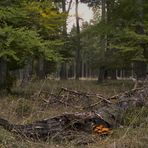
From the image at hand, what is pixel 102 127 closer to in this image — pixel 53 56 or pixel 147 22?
pixel 53 56

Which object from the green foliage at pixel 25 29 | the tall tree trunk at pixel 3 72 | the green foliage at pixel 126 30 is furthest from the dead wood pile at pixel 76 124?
the green foliage at pixel 126 30

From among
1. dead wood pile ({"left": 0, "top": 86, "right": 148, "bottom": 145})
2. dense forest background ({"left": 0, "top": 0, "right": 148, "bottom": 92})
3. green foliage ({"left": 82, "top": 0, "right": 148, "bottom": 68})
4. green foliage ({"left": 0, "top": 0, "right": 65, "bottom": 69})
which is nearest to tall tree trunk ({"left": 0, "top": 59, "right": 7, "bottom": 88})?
dense forest background ({"left": 0, "top": 0, "right": 148, "bottom": 92})

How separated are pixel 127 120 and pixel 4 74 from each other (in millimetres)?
10891

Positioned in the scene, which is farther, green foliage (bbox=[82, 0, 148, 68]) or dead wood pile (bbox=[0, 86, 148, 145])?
green foliage (bbox=[82, 0, 148, 68])

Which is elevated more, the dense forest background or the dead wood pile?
the dense forest background

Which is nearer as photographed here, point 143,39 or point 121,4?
point 143,39

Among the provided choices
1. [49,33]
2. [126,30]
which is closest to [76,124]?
[49,33]

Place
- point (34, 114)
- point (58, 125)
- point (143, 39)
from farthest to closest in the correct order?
point (143, 39)
point (34, 114)
point (58, 125)

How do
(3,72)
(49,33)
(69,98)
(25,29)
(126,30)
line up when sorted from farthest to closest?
(126,30) → (49,33) → (3,72) → (25,29) → (69,98)

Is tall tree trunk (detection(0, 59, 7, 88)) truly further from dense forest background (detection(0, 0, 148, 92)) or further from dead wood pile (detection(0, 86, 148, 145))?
dead wood pile (detection(0, 86, 148, 145))

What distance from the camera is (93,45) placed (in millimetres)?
74938

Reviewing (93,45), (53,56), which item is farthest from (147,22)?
(93,45)

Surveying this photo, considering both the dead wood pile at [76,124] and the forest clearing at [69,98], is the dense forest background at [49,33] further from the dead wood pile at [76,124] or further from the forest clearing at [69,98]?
the dead wood pile at [76,124]

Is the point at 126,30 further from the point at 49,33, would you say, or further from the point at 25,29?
the point at 25,29
